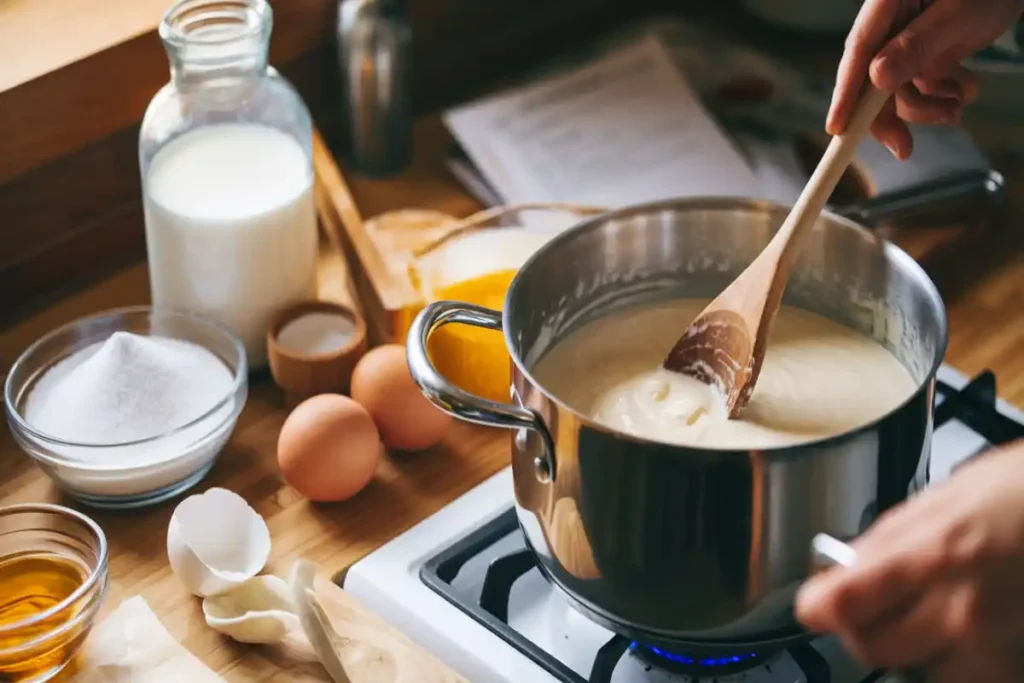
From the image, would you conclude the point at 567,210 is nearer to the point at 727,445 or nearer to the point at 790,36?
the point at 727,445

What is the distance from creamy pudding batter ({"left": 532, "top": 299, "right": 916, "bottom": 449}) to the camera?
0.84 meters

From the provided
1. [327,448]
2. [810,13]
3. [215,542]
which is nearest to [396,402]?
[327,448]

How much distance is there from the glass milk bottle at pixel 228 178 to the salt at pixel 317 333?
0.09 ft

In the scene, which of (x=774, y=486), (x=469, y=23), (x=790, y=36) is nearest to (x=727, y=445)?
(x=774, y=486)

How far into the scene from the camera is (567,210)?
1.16 m

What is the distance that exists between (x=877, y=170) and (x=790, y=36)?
379 millimetres

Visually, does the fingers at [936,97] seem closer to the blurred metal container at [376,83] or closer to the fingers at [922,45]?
the fingers at [922,45]

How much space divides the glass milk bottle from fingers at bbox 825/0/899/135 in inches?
17.2


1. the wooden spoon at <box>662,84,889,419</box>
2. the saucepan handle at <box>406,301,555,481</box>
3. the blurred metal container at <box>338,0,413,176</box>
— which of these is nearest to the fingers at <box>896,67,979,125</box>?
the wooden spoon at <box>662,84,889,419</box>

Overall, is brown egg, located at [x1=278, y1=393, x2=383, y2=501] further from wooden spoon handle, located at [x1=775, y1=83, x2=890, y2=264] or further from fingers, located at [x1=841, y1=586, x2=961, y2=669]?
fingers, located at [x1=841, y1=586, x2=961, y2=669]

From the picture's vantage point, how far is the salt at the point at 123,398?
93 cm

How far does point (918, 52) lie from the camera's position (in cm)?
86

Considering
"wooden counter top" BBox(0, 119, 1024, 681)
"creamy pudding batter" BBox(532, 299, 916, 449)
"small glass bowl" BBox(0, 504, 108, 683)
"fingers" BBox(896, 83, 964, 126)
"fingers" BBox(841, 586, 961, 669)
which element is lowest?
"wooden counter top" BBox(0, 119, 1024, 681)

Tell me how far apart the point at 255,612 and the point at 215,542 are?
0.06m
